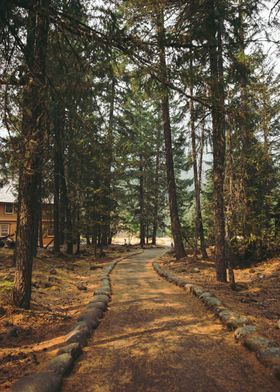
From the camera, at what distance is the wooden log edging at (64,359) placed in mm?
3777

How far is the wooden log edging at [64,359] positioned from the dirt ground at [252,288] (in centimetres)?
291

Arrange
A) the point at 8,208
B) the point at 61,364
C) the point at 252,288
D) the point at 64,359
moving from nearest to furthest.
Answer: the point at 61,364, the point at 64,359, the point at 252,288, the point at 8,208

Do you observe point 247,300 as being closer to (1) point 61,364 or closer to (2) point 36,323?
(2) point 36,323

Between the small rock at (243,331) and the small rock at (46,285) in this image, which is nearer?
the small rock at (243,331)

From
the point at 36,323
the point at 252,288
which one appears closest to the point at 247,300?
the point at 252,288

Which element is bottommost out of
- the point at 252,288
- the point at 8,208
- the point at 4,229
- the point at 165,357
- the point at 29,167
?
the point at 165,357

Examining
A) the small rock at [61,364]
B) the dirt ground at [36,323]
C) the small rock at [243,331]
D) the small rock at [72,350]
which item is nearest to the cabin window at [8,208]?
the dirt ground at [36,323]

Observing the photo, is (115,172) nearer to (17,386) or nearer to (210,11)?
(210,11)

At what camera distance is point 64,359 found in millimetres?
4574

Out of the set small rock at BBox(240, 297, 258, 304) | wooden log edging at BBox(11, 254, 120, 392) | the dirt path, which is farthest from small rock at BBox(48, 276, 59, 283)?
small rock at BBox(240, 297, 258, 304)

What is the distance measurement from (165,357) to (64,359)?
4.59ft

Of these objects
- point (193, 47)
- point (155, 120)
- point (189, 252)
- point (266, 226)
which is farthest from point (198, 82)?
point (155, 120)

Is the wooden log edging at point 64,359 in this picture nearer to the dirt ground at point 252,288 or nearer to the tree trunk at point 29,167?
the tree trunk at point 29,167

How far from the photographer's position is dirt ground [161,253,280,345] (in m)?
6.59
